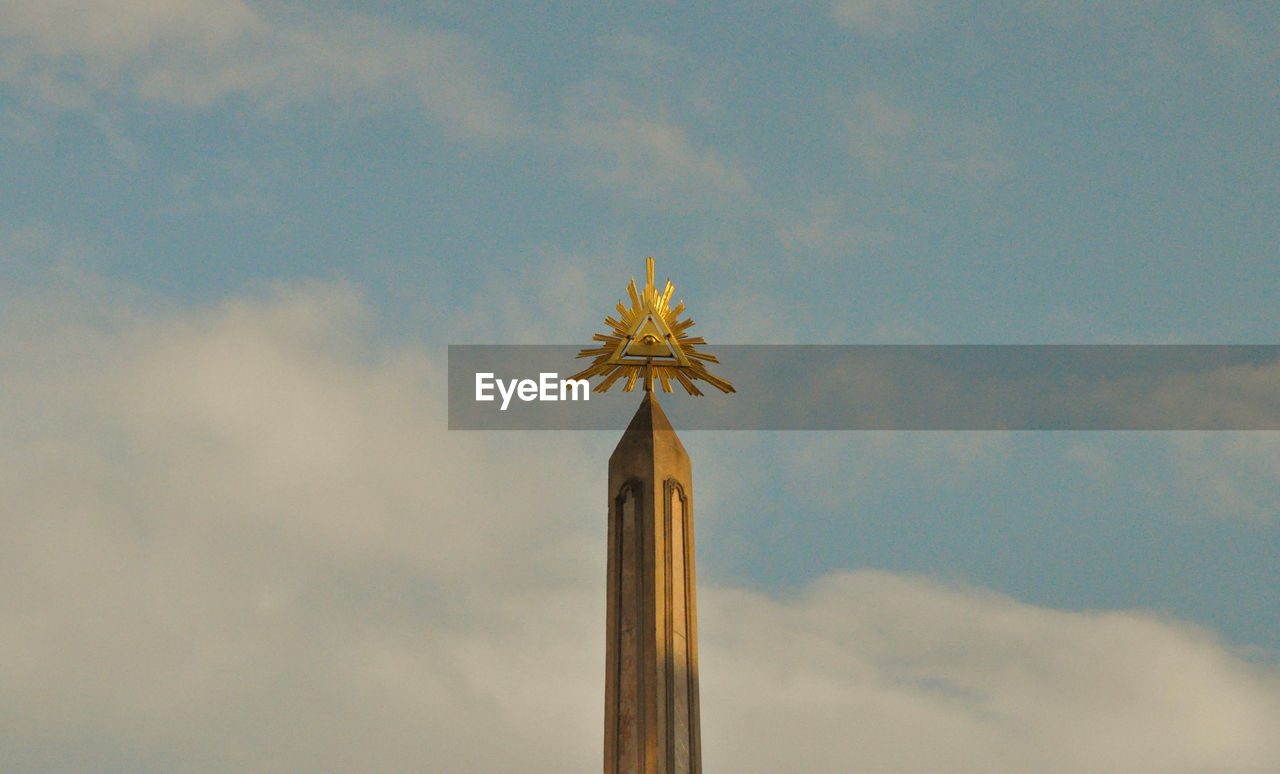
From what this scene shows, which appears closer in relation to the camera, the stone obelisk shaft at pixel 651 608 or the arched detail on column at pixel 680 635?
the stone obelisk shaft at pixel 651 608

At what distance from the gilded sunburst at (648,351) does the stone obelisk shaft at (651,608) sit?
649 mm

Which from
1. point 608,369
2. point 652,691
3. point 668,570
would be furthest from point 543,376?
point 652,691

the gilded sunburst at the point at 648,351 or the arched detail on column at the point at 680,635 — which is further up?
the gilded sunburst at the point at 648,351

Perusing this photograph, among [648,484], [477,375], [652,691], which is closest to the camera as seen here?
[652,691]

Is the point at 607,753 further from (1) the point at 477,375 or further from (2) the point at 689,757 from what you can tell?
(1) the point at 477,375

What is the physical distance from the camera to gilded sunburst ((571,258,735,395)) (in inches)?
1496

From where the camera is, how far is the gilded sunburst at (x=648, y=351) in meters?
38.0

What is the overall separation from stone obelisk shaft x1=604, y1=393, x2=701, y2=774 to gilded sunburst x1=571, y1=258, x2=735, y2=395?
25.6 inches

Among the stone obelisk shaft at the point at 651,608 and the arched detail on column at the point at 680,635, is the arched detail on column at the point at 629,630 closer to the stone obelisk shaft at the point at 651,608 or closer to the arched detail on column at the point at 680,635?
the stone obelisk shaft at the point at 651,608

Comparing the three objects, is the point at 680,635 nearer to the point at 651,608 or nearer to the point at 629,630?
the point at 651,608

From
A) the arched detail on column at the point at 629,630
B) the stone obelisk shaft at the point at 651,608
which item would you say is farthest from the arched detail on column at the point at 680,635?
the arched detail on column at the point at 629,630

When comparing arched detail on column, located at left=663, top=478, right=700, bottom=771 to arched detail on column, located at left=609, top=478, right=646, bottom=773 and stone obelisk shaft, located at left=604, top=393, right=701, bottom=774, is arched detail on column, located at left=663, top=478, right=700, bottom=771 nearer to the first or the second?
stone obelisk shaft, located at left=604, top=393, right=701, bottom=774

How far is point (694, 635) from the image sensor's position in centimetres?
3647

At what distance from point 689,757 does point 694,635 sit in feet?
8.68
